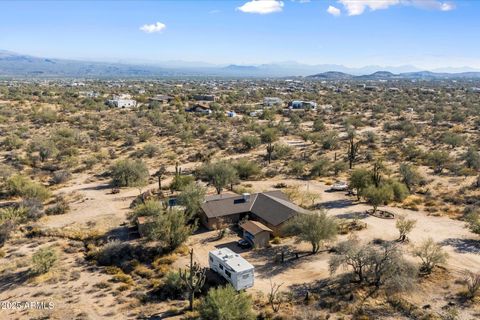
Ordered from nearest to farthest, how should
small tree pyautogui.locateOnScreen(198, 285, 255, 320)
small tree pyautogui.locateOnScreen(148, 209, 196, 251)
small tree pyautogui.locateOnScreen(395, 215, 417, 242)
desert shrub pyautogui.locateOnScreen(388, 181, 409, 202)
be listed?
small tree pyautogui.locateOnScreen(198, 285, 255, 320)
small tree pyautogui.locateOnScreen(148, 209, 196, 251)
small tree pyautogui.locateOnScreen(395, 215, 417, 242)
desert shrub pyautogui.locateOnScreen(388, 181, 409, 202)

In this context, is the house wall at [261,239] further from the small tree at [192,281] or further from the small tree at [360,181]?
the small tree at [360,181]

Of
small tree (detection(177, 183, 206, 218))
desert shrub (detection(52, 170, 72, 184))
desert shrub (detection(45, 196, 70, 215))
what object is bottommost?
desert shrub (detection(45, 196, 70, 215))

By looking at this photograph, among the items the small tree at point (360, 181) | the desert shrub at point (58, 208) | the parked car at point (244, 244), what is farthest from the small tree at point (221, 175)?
the desert shrub at point (58, 208)

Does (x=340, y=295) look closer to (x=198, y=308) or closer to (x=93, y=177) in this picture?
(x=198, y=308)

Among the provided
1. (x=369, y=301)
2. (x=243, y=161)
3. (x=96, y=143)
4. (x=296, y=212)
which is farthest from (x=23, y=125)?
(x=369, y=301)

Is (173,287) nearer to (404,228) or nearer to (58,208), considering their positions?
(404,228)

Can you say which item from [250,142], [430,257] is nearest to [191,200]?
[430,257]

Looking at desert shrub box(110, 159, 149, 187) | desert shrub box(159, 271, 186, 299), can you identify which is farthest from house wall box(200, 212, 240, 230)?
desert shrub box(110, 159, 149, 187)

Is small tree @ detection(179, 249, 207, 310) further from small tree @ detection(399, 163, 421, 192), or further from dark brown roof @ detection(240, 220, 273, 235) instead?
small tree @ detection(399, 163, 421, 192)
